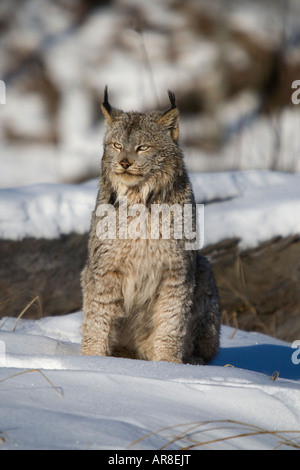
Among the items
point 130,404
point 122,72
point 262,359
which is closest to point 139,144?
point 262,359

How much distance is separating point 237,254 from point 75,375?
3.50m

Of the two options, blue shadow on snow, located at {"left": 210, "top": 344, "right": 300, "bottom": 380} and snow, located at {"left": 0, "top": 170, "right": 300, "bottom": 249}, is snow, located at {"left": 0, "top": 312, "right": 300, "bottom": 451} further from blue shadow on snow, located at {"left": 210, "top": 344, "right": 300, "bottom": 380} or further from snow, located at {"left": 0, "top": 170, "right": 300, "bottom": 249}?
snow, located at {"left": 0, "top": 170, "right": 300, "bottom": 249}

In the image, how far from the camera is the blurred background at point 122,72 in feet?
36.5

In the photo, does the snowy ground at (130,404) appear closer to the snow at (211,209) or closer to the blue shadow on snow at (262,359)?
the blue shadow on snow at (262,359)

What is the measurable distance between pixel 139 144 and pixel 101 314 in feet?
3.13

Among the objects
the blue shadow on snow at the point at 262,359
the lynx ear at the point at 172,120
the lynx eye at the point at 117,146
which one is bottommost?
the blue shadow on snow at the point at 262,359

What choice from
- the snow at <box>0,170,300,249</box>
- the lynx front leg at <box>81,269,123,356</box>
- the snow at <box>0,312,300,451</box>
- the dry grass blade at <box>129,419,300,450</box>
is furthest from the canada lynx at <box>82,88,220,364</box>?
the snow at <box>0,170,300,249</box>

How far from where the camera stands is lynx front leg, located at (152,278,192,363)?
351 cm

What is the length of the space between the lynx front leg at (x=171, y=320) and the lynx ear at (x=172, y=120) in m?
0.86

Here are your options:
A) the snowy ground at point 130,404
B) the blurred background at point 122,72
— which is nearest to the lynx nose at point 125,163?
the snowy ground at point 130,404

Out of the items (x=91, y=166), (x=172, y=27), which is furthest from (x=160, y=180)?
(x=172, y=27)

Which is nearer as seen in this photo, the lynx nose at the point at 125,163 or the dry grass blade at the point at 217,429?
the dry grass blade at the point at 217,429
